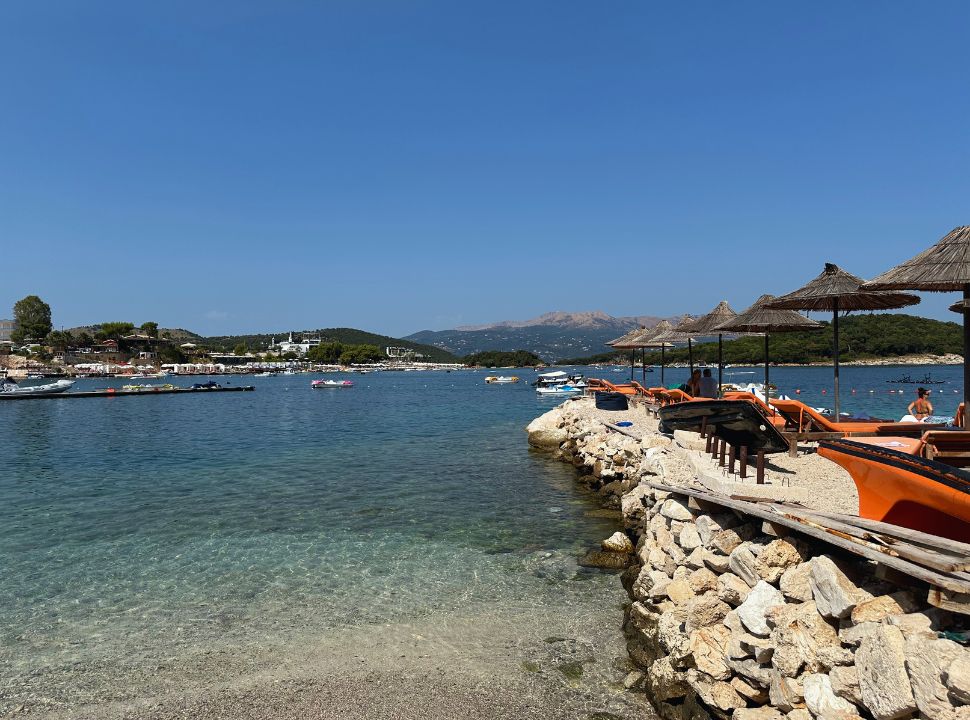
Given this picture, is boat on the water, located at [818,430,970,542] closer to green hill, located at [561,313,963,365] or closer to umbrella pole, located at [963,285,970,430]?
umbrella pole, located at [963,285,970,430]

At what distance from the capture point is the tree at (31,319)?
15638 cm

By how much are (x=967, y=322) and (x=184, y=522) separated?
15.5 meters

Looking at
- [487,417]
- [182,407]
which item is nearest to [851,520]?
[487,417]

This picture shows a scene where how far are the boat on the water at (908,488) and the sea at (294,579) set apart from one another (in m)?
3.30

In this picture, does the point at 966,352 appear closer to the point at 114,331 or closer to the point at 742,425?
the point at 742,425

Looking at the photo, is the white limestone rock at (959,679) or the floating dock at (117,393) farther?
the floating dock at (117,393)

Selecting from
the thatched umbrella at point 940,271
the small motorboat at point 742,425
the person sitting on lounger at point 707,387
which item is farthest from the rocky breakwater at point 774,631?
the person sitting on lounger at point 707,387

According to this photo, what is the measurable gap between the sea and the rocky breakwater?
66 centimetres

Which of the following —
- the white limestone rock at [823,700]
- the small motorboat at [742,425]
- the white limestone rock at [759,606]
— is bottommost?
the white limestone rock at [823,700]

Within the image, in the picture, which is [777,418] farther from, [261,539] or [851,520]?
[261,539]

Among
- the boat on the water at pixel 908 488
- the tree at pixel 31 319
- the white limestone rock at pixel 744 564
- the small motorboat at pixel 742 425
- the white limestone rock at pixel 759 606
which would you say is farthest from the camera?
the tree at pixel 31 319

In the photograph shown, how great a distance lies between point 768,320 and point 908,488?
11527 mm

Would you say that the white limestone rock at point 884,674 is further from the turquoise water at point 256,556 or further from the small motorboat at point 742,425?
the small motorboat at point 742,425

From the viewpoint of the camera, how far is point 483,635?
780 cm
